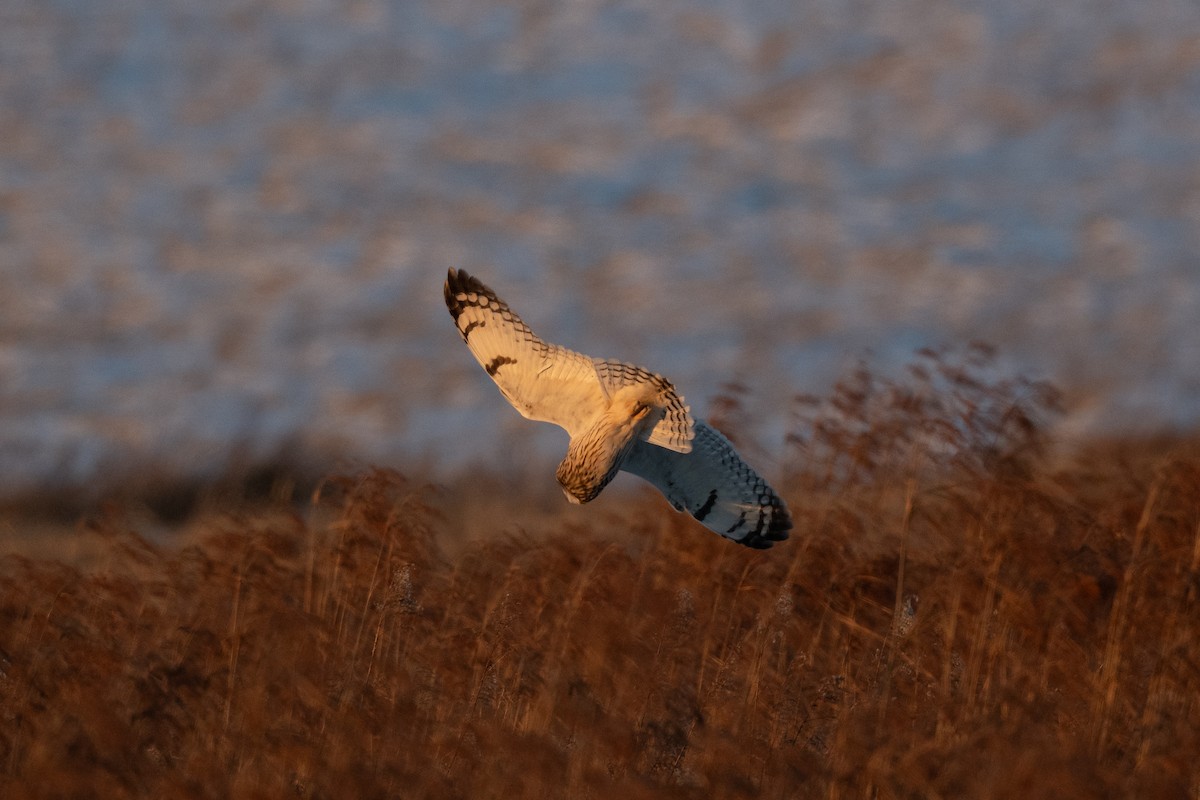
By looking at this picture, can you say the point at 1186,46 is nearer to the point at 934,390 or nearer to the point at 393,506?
the point at 934,390

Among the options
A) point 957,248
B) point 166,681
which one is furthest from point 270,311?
point 166,681

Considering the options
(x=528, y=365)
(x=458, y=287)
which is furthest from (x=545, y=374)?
(x=458, y=287)

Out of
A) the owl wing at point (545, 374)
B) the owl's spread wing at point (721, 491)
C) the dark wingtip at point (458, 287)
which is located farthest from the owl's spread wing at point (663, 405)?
the dark wingtip at point (458, 287)

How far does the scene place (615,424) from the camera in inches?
242

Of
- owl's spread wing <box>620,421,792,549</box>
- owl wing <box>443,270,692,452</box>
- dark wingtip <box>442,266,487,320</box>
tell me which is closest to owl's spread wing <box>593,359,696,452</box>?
owl wing <box>443,270,692,452</box>

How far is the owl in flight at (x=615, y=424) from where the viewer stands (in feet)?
20.2

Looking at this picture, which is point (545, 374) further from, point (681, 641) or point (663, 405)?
point (681, 641)

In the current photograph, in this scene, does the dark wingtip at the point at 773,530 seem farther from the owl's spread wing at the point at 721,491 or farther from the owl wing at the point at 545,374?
the owl wing at the point at 545,374

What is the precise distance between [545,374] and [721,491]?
104 cm

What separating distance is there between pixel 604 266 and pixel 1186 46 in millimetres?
8958

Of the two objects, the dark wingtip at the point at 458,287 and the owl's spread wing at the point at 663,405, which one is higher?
the dark wingtip at the point at 458,287

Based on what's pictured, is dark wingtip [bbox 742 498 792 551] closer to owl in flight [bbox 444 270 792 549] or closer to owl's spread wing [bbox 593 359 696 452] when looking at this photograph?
owl in flight [bbox 444 270 792 549]

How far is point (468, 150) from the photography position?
19.9m

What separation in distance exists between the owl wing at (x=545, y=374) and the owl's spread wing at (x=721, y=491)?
52 cm
